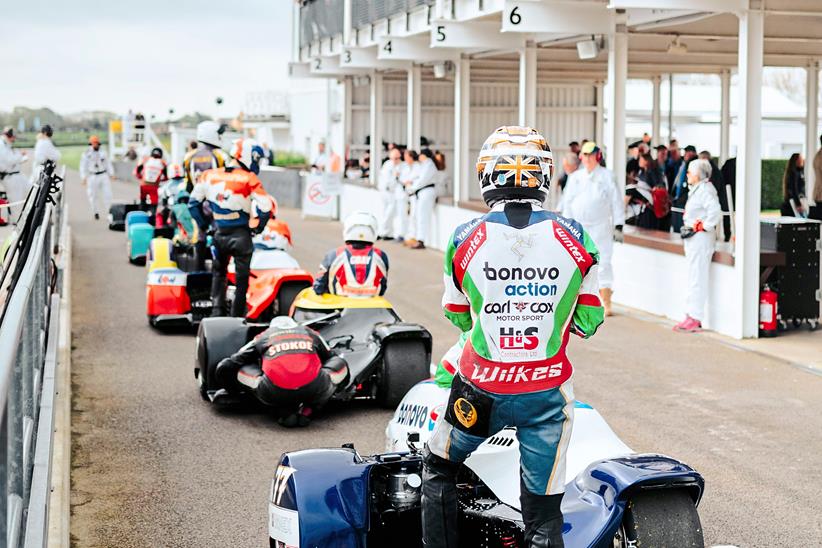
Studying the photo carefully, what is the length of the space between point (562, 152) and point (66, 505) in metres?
23.9

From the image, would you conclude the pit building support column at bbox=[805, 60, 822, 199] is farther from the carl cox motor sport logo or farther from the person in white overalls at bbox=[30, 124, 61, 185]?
the carl cox motor sport logo

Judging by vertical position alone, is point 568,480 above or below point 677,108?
below

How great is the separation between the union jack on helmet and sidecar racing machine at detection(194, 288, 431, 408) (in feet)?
14.0

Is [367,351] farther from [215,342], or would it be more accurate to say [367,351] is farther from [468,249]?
[468,249]

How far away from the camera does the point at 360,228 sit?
410 inches

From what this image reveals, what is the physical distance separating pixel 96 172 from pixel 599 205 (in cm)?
1784

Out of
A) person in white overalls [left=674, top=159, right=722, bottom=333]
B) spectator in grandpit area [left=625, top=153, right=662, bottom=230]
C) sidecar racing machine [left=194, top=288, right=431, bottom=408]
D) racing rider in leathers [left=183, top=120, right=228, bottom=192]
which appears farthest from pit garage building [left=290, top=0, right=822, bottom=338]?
sidecar racing machine [left=194, top=288, right=431, bottom=408]

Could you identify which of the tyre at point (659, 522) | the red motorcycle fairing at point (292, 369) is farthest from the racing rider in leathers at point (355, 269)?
the tyre at point (659, 522)

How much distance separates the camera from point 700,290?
13352mm

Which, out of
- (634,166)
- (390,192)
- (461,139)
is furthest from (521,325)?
(390,192)

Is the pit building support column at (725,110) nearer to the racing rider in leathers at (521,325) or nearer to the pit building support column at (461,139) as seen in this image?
the pit building support column at (461,139)

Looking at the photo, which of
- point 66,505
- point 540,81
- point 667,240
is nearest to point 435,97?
point 540,81

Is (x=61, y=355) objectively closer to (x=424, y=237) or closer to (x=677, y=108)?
(x=424, y=237)

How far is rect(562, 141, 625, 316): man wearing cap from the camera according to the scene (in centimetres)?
1445
